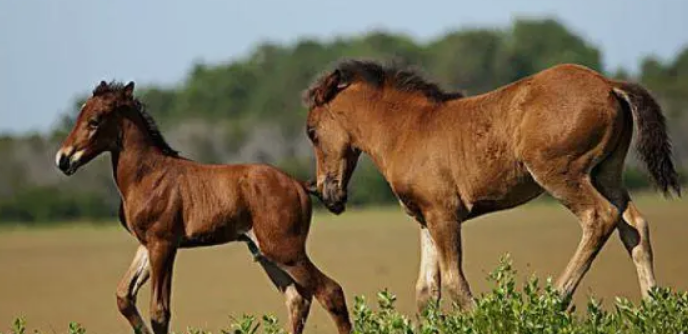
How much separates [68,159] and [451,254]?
3010 mm

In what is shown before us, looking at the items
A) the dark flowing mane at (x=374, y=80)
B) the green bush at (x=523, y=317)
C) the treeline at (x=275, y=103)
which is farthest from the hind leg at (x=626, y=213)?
the treeline at (x=275, y=103)

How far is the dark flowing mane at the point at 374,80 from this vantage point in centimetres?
1224

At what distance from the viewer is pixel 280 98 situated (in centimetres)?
8856

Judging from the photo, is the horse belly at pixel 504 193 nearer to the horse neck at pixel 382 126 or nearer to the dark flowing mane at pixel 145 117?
the horse neck at pixel 382 126

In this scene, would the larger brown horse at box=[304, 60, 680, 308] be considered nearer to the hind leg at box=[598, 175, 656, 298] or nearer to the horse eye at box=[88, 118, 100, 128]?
the hind leg at box=[598, 175, 656, 298]

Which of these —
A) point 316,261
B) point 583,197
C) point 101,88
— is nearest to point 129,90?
point 101,88

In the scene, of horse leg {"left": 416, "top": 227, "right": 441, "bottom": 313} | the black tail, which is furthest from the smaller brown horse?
the black tail

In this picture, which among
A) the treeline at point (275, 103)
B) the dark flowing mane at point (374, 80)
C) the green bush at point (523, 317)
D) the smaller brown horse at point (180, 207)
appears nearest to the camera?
the green bush at point (523, 317)

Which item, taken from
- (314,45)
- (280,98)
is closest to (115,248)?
(280,98)

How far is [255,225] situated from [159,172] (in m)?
0.87

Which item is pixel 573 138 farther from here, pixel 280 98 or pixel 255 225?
pixel 280 98

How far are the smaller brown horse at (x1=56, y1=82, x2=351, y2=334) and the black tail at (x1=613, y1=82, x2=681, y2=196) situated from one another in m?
2.56

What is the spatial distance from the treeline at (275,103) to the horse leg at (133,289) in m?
25.9

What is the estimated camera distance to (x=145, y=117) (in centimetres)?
1217
